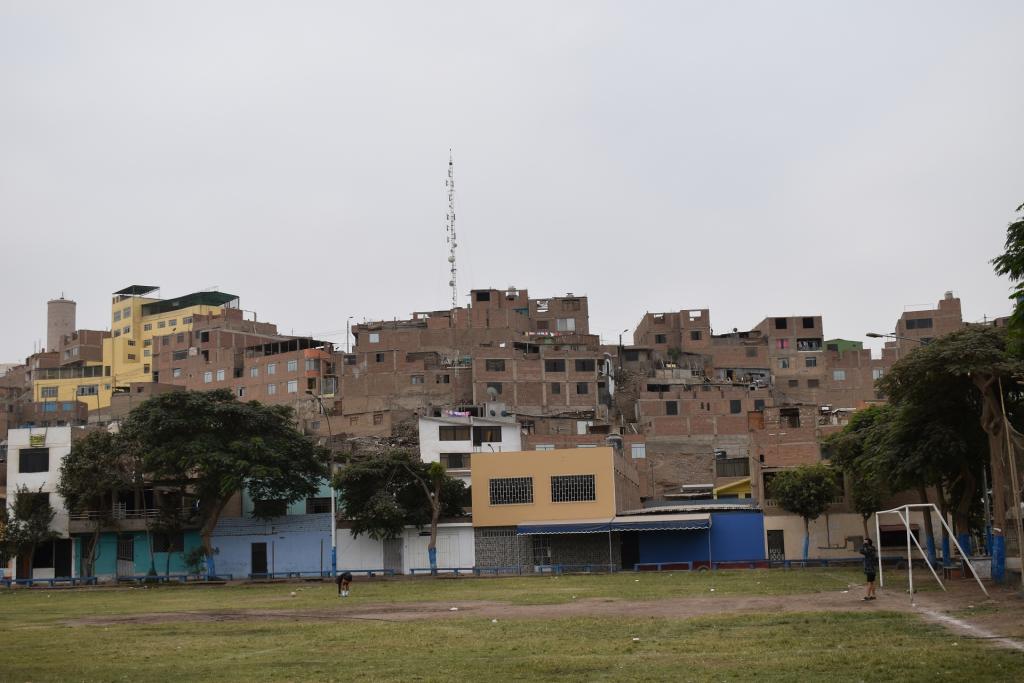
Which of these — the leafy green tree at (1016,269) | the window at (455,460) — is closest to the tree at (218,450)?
the window at (455,460)

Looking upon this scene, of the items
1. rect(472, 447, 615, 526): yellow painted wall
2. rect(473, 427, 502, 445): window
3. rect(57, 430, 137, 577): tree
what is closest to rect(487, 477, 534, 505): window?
rect(472, 447, 615, 526): yellow painted wall

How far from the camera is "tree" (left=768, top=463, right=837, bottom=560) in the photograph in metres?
61.0

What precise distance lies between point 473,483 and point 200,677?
46.1m

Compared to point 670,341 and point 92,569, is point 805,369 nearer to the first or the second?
point 670,341

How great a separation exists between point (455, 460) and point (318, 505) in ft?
33.1

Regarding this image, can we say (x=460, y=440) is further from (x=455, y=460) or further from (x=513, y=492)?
(x=513, y=492)

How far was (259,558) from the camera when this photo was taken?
70.6m

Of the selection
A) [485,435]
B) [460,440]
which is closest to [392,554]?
[460,440]

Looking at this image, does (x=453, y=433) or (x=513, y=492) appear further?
(x=453, y=433)

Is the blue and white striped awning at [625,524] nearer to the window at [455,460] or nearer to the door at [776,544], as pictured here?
the door at [776,544]

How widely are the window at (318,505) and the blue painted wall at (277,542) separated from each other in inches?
176

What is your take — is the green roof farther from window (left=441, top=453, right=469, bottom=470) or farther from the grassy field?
the grassy field

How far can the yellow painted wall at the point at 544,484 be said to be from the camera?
65.4m

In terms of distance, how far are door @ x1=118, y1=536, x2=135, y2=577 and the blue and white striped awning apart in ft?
78.2
